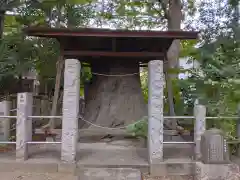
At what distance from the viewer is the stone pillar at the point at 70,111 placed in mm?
6605

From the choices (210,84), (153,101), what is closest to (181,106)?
(210,84)

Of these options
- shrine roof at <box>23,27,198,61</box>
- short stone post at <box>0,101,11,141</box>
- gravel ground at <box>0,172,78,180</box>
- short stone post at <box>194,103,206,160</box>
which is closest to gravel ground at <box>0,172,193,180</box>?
gravel ground at <box>0,172,78,180</box>

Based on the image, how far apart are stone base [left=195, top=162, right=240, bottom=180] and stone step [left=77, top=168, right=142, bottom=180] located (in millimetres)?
1260

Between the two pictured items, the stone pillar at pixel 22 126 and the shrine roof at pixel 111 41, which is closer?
the stone pillar at pixel 22 126

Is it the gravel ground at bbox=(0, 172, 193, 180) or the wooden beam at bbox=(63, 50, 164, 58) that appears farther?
the wooden beam at bbox=(63, 50, 164, 58)

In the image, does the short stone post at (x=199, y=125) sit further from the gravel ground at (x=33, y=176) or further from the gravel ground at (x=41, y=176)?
the gravel ground at (x=33, y=176)

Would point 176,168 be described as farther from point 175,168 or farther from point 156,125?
point 156,125

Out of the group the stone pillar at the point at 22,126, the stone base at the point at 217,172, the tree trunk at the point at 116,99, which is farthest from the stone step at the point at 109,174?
the tree trunk at the point at 116,99

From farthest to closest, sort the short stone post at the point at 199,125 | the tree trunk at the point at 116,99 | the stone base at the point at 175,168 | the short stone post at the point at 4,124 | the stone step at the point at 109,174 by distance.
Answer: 1. the tree trunk at the point at 116,99
2. the short stone post at the point at 4,124
3. the short stone post at the point at 199,125
4. the stone base at the point at 175,168
5. the stone step at the point at 109,174

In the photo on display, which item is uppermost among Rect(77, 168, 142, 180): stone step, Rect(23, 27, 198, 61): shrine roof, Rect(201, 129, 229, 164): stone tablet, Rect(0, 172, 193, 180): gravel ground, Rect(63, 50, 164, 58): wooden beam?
Rect(23, 27, 198, 61): shrine roof

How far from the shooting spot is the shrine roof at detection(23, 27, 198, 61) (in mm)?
7980

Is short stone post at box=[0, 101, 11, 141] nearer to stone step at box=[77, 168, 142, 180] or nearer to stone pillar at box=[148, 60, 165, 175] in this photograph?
stone step at box=[77, 168, 142, 180]

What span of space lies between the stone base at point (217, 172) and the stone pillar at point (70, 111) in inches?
107

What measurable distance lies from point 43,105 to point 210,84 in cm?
749
